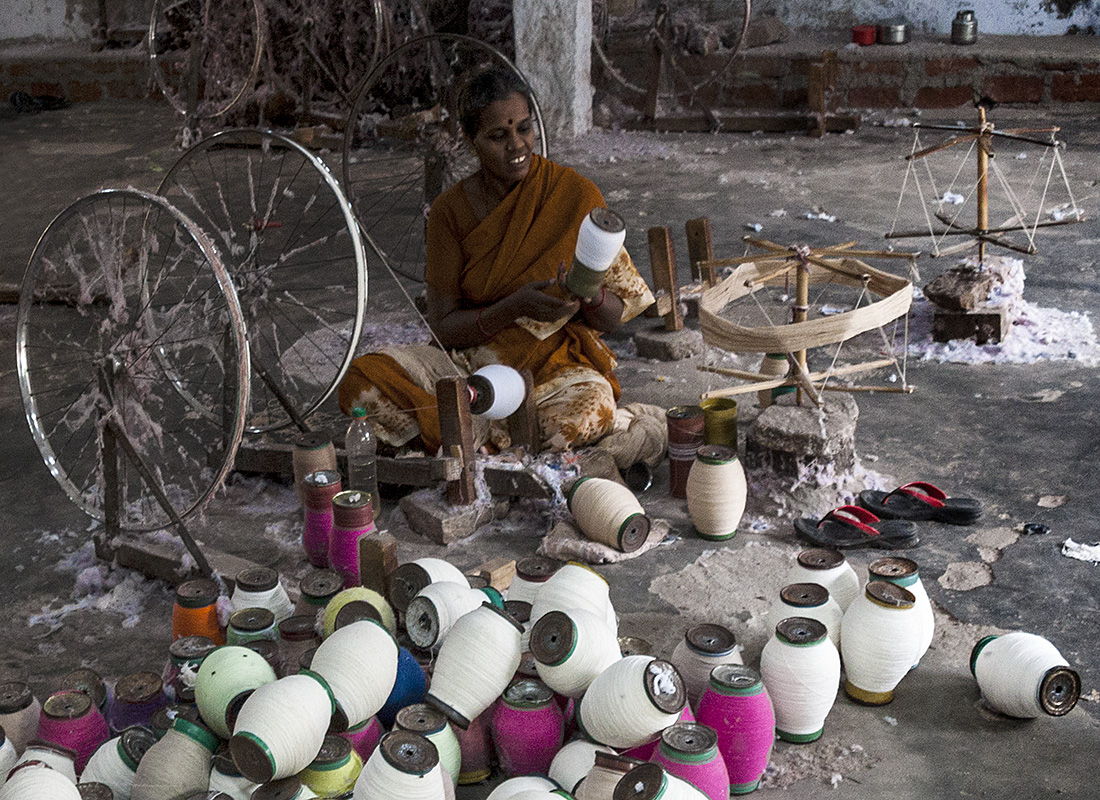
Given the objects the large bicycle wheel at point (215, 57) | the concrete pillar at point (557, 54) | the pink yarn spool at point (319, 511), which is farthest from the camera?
the large bicycle wheel at point (215, 57)

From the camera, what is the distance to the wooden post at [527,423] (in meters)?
3.09

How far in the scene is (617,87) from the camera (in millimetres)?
8141

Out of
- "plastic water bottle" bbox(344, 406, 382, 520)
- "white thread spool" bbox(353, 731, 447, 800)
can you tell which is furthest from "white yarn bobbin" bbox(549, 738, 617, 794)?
"plastic water bottle" bbox(344, 406, 382, 520)

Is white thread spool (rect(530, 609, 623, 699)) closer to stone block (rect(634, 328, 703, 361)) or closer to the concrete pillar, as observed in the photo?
stone block (rect(634, 328, 703, 361))

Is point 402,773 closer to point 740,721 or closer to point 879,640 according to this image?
point 740,721

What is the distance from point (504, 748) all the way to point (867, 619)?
2.30 feet

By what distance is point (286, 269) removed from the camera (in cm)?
525

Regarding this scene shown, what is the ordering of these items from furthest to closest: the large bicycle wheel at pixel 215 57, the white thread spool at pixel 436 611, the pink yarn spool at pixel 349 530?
the large bicycle wheel at pixel 215 57, the pink yarn spool at pixel 349 530, the white thread spool at pixel 436 611

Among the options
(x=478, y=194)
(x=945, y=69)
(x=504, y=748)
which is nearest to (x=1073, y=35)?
(x=945, y=69)

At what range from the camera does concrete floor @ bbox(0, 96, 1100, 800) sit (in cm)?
207

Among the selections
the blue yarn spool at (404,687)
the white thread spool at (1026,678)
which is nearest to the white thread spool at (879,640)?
the white thread spool at (1026,678)

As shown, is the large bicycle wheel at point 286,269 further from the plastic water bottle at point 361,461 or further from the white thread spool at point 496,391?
the white thread spool at point 496,391

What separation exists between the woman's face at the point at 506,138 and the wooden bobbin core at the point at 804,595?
58.3 inches

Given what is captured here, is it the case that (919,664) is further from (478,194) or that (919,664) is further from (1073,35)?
(1073,35)
